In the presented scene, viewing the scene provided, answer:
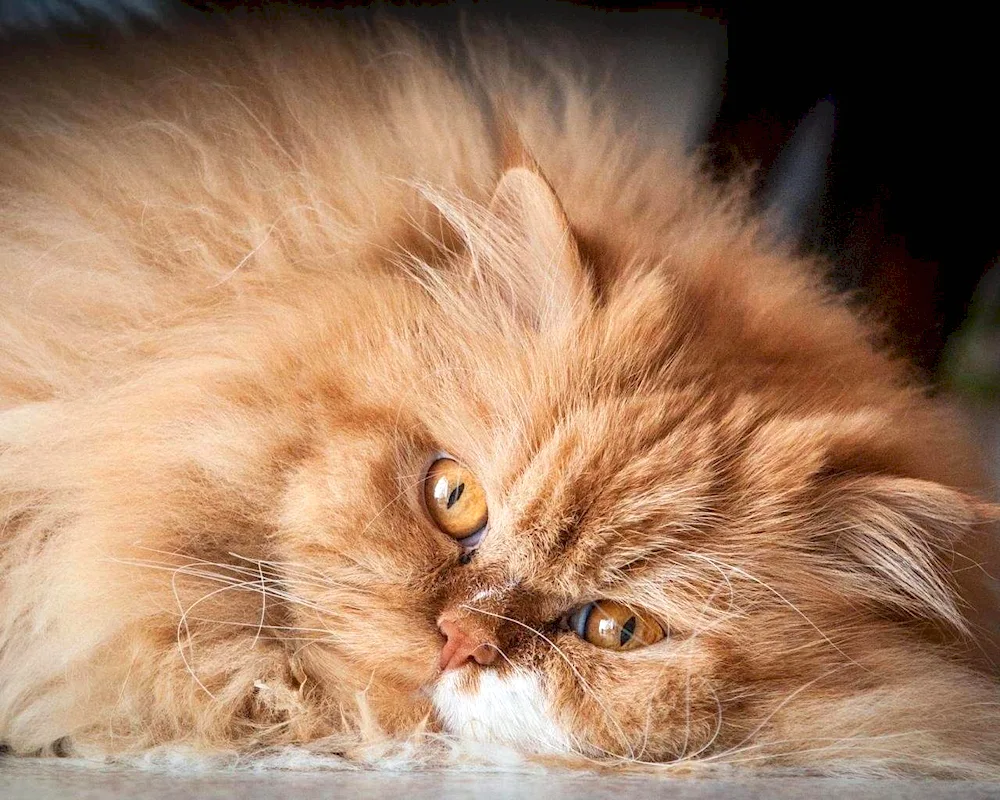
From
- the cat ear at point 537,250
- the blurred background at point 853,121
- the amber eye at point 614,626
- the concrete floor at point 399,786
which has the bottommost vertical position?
the concrete floor at point 399,786

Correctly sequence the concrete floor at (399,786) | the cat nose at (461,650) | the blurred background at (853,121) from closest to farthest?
the concrete floor at (399,786) < the cat nose at (461,650) < the blurred background at (853,121)

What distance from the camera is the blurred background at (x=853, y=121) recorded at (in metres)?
1.09

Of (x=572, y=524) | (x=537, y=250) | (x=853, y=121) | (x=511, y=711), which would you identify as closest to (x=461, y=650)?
→ (x=511, y=711)

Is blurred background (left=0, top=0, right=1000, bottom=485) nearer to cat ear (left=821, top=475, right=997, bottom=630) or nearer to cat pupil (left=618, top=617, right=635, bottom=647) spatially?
cat ear (left=821, top=475, right=997, bottom=630)

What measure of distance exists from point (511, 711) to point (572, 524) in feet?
0.72

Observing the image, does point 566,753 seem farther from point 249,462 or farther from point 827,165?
point 827,165

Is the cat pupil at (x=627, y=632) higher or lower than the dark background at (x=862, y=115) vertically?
lower

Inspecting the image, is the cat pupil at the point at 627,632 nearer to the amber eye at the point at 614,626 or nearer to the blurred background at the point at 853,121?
the amber eye at the point at 614,626

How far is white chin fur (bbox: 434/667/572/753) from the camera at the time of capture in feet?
2.97

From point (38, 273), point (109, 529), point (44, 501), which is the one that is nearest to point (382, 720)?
point (109, 529)

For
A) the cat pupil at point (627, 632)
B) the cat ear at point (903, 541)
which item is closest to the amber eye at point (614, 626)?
the cat pupil at point (627, 632)

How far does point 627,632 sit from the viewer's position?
969 mm

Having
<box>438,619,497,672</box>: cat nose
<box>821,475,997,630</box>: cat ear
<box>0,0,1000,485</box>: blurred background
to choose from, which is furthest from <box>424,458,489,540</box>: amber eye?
<box>0,0,1000,485</box>: blurred background

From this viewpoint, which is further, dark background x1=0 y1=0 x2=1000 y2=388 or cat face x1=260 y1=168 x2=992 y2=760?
dark background x1=0 y1=0 x2=1000 y2=388
